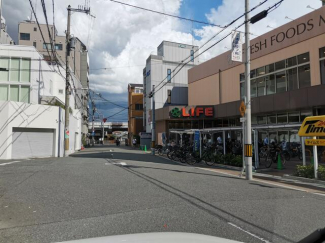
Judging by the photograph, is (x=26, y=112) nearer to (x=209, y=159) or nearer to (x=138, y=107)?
(x=209, y=159)

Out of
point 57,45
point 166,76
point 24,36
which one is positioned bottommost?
point 166,76

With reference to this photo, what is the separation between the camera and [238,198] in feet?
24.7

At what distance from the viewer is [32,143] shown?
2191cm

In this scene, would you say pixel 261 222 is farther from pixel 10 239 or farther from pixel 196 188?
pixel 10 239

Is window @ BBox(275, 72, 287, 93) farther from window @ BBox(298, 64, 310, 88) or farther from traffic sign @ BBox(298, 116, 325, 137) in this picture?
traffic sign @ BBox(298, 116, 325, 137)

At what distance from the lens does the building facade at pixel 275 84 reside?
60.8 feet

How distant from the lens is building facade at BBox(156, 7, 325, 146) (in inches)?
730

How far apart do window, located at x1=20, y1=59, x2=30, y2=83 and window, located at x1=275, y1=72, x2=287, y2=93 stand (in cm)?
2090

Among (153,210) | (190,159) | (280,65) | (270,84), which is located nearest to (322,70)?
(280,65)

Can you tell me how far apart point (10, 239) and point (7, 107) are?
60.5ft

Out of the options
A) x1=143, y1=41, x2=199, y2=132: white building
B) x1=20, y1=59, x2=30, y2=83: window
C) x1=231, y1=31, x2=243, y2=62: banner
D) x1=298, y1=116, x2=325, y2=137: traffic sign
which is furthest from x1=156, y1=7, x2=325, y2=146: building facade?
x1=20, y1=59, x2=30, y2=83: window

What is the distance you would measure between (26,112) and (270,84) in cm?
1957

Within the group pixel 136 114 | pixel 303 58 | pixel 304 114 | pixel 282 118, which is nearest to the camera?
pixel 303 58

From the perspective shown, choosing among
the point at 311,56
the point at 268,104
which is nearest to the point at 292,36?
the point at 311,56
